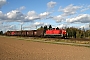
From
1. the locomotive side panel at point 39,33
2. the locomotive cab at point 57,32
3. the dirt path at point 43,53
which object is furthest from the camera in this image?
the locomotive side panel at point 39,33

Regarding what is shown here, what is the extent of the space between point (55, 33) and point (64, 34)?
3.32 metres

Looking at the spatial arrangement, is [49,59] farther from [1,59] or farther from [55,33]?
[55,33]

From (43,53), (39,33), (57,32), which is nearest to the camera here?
(43,53)

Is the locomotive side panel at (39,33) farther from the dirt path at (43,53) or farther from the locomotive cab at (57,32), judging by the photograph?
the dirt path at (43,53)

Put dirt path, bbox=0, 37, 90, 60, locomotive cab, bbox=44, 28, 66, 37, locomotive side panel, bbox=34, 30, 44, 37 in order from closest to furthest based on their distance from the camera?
dirt path, bbox=0, 37, 90, 60 < locomotive cab, bbox=44, 28, 66, 37 < locomotive side panel, bbox=34, 30, 44, 37

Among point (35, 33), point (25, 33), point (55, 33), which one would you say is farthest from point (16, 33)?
point (55, 33)

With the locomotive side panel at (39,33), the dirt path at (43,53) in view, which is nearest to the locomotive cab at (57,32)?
the locomotive side panel at (39,33)

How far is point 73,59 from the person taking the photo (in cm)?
1295

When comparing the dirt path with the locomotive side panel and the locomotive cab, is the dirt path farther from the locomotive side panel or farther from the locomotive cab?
the locomotive side panel

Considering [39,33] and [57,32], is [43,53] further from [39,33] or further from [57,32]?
[39,33]

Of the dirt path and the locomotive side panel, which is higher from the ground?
the locomotive side panel

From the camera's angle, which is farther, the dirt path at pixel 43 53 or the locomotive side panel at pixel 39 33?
the locomotive side panel at pixel 39 33

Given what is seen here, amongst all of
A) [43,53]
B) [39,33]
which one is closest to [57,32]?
[39,33]

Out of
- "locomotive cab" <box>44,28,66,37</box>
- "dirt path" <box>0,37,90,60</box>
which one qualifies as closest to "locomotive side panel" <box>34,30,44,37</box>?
"locomotive cab" <box>44,28,66,37</box>
